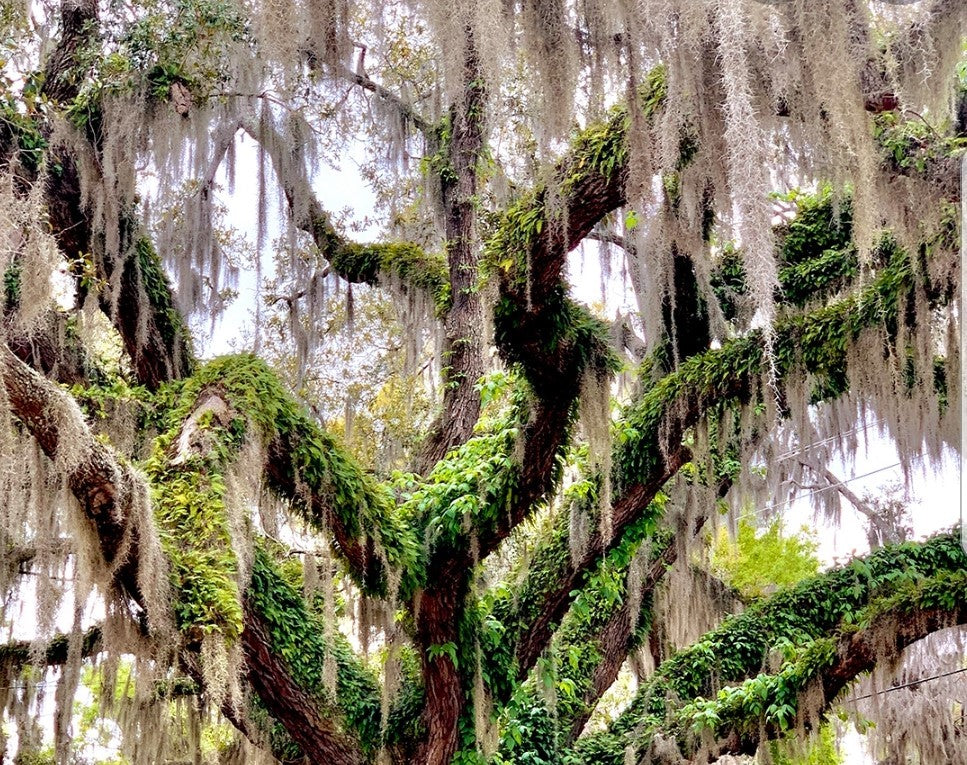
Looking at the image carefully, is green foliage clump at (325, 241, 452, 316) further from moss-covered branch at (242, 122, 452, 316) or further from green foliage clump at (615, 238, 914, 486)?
green foliage clump at (615, 238, 914, 486)

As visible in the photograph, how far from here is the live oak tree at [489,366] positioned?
422 cm

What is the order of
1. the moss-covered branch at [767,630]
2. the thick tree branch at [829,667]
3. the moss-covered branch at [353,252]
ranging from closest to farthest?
the thick tree branch at [829,667] → the moss-covered branch at [767,630] → the moss-covered branch at [353,252]

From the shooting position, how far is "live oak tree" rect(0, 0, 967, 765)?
4.22m

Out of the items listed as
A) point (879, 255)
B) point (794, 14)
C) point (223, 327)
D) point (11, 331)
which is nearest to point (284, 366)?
point (223, 327)

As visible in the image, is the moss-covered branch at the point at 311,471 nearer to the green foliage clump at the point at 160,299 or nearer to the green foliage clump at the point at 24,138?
the green foliage clump at the point at 160,299

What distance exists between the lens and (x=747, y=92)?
391 centimetres

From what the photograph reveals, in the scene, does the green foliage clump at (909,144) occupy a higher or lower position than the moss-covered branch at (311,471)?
higher

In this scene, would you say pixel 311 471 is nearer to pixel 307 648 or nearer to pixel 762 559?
pixel 307 648

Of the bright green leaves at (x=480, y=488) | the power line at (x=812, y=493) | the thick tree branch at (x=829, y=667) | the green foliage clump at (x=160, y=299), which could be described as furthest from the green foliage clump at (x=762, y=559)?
the green foliage clump at (x=160, y=299)

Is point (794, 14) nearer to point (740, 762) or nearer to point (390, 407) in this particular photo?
point (390, 407)

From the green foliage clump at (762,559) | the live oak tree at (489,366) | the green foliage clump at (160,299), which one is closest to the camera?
the live oak tree at (489,366)

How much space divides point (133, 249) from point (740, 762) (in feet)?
23.7

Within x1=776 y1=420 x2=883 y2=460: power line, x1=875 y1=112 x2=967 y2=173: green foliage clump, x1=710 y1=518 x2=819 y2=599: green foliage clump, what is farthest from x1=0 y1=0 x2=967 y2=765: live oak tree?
x1=710 y1=518 x2=819 y2=599: green foliage clump

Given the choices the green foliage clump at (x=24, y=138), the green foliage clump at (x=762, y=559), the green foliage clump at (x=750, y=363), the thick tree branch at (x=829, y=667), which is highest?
the green foliage clump at (x=24, y=138)
